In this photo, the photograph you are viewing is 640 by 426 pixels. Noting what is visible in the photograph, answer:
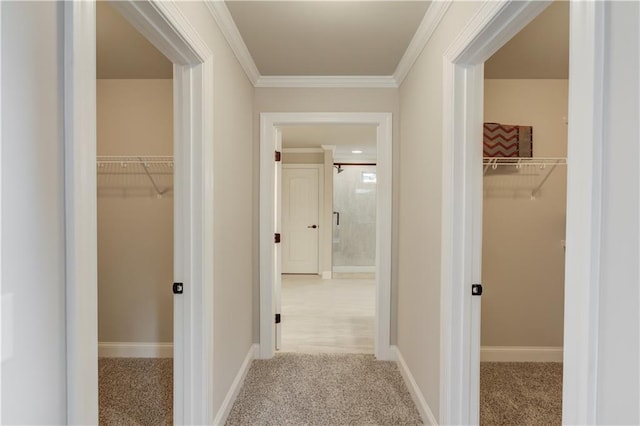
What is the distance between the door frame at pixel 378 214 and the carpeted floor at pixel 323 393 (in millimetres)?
263

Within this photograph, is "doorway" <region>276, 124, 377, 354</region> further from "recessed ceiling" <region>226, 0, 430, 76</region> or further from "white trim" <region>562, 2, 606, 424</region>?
"white trim" <region>562, 2, 606, 424</region>

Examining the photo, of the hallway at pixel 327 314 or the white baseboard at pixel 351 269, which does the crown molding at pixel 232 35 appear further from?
the white baseboard at pixel 351 269

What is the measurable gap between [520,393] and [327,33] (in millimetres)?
2723

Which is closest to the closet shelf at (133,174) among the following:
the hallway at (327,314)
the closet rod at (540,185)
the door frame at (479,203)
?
the hallway at (327,314)

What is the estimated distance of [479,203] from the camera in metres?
1.64

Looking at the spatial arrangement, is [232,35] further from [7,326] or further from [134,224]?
[7,326]

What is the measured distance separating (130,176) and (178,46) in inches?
70.7

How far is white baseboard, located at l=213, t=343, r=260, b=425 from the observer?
1.98 meters

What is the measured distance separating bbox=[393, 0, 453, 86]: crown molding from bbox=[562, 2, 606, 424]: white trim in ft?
3.63

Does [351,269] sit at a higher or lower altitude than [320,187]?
lower

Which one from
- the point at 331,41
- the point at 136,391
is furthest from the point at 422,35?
the point at 136,391

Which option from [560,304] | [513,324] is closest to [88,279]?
[513,324]

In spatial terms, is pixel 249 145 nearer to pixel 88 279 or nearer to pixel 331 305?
pixel 88 279

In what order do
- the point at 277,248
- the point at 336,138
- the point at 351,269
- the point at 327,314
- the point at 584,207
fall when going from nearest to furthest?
the point at 584,207, the point at 277,248, the point at 327,314, the point at 336,138, the point at 351,269
